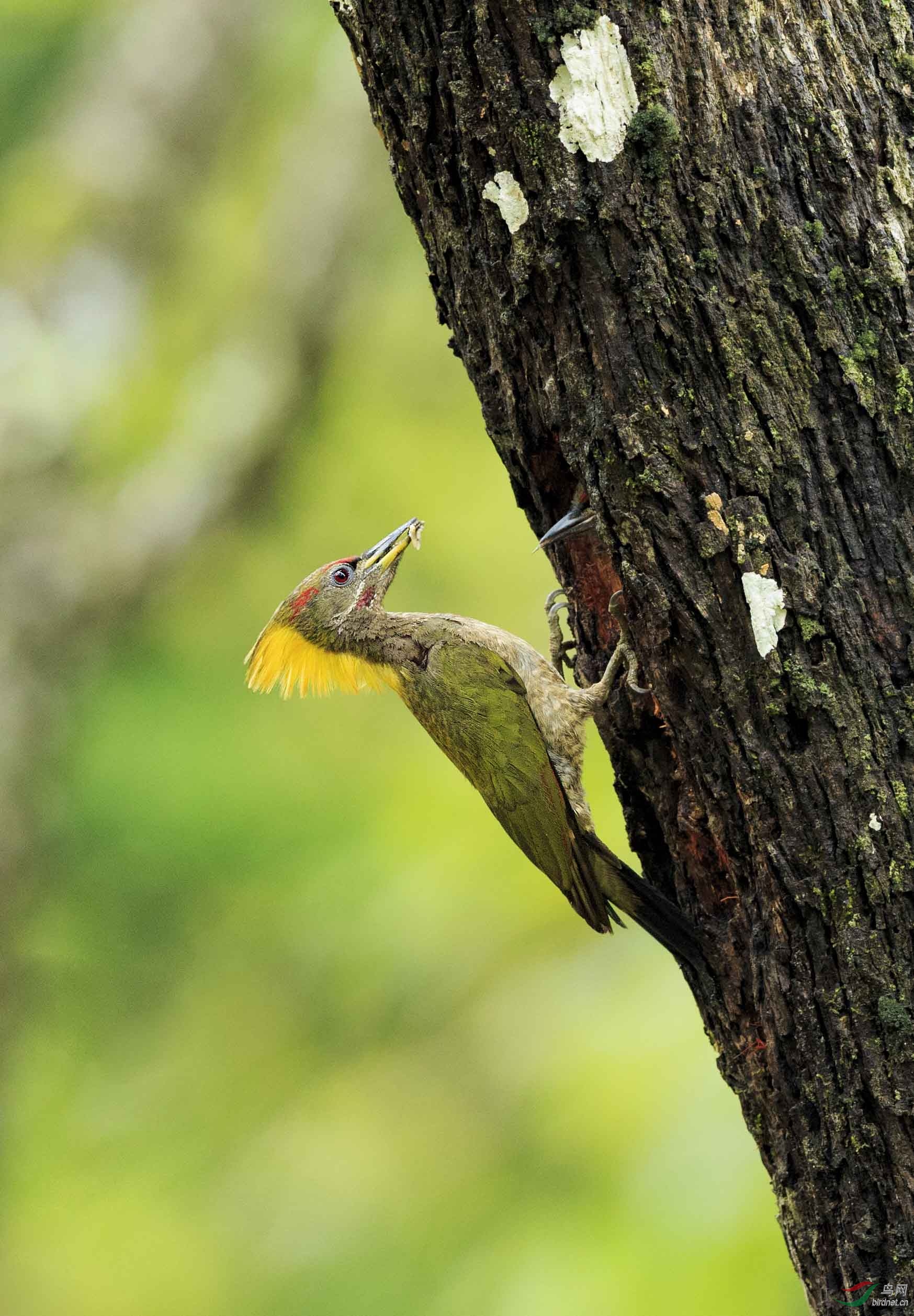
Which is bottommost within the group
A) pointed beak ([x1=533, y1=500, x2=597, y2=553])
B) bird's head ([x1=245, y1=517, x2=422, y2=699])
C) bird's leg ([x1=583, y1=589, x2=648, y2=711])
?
bird's leg ([x1=583, y1=589, x2=648, y2=711])

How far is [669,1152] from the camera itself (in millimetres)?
5277

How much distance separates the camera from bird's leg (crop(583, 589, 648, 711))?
8.40ft

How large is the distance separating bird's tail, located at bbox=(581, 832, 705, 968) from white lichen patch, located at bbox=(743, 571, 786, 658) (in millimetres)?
725

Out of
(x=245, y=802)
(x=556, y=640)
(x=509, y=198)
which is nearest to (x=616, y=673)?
(x=556, y=640)

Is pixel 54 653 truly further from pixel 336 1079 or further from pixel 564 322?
pixel 564 322

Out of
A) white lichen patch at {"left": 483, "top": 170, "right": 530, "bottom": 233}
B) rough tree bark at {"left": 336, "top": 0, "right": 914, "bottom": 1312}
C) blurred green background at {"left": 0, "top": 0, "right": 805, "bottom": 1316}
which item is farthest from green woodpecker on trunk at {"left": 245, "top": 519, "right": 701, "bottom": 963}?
blurred green background at {"left": 0, "top": 0, "right": 805, "bottom": 1316}

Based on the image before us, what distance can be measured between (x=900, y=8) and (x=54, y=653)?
16.2ft

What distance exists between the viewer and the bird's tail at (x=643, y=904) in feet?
8.01

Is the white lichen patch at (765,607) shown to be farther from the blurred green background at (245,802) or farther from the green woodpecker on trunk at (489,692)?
the blurred green background at (245,802)

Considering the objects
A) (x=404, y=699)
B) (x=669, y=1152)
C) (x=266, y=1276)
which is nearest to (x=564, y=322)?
(x=404, y=699)

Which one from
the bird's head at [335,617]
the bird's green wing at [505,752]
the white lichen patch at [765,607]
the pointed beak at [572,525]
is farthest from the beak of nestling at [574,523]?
the bird's head at [335,617]

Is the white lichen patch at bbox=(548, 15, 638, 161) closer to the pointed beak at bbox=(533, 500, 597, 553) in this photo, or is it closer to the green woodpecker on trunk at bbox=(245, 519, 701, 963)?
the pointed beak at bbox=(533, 500, 597, 553)

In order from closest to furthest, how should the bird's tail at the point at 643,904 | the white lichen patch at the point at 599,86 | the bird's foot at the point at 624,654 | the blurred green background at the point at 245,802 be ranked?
1. the white lichen patch at the point at 599,86
2. the bird's foot at the point at 624,654
3. the bird's tail at the point at 643,904
4. the blurred green background at the point at 245,802

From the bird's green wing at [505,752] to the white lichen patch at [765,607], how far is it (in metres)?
1.13
